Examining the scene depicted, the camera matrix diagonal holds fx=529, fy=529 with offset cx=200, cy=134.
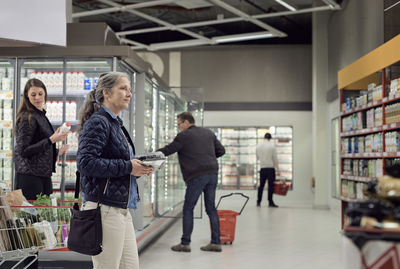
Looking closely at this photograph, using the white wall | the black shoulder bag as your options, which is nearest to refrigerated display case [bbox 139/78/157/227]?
the black shoulder bag

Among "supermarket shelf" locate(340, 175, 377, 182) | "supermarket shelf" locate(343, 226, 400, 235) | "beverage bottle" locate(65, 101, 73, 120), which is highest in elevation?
Answer: "beverage bottle" locate(65, 101, 73, 120)

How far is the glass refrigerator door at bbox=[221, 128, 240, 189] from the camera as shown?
596 inches

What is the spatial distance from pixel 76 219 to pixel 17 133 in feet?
7.32

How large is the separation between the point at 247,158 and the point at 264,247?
8496mm

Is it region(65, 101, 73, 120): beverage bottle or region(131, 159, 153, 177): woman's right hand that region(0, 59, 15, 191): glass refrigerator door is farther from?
region(131, 159, 153, 177): woman's right hand

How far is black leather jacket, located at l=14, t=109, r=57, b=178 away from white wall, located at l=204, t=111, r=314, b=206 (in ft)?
33.8

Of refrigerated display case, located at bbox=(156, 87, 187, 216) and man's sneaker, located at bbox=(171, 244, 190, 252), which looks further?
refrigerated display case, located at bbox=(156, 87, 187, 216)

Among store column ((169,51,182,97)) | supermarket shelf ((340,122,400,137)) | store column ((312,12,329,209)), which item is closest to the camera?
supermarket shelf ((340,122,400,137))

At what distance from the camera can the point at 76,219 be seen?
2.78 meters

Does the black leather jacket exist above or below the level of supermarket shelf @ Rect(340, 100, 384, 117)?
below

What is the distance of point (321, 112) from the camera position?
1241cm

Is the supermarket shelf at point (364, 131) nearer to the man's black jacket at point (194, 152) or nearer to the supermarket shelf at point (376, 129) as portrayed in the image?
the supermarket shelf at point (376, 129)

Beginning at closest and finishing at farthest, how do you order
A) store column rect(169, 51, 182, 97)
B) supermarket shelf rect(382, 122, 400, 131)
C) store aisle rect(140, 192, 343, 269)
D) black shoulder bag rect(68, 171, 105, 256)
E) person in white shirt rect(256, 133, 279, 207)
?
black shoulder bag rect(68, 171, 105, 256), store aisle rect(140, 192, 343, 269), supermarket shelf rect(382, 122, 400, 131), person in white shirt rect(256, 133, 279, 207), store column rect(169, 51, 182, 97)

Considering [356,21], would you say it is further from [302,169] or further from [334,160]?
[302,169]
